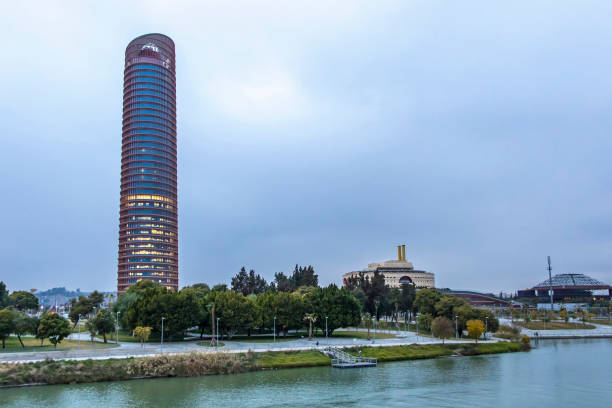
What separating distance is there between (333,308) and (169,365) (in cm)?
4562

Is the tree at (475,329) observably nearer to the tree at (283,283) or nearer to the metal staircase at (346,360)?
the metal staircase at (346,360)

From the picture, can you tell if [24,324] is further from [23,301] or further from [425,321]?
[425,321]

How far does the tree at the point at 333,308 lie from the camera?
104812 mm

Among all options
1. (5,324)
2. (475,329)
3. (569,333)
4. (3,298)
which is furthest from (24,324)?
(569,333)

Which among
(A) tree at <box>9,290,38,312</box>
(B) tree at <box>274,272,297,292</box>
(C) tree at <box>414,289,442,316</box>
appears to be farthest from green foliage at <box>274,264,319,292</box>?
(A) tree at <box>9,290,38,312</box>

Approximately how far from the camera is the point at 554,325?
147000 mm

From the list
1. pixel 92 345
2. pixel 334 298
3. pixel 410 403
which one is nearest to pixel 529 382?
pixel 410 403

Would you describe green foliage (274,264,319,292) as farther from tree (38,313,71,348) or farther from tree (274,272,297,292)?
tree (38,313,71,348)

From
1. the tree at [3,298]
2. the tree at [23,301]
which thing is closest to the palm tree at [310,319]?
the tree at [3,298]

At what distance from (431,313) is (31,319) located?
9647cm

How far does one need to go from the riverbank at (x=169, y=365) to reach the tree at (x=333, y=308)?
1970 cm

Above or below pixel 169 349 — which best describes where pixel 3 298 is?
above

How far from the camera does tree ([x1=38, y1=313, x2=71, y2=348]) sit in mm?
76000

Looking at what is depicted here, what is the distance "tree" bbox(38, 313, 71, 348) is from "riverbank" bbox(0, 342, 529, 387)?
14310 millimetres
